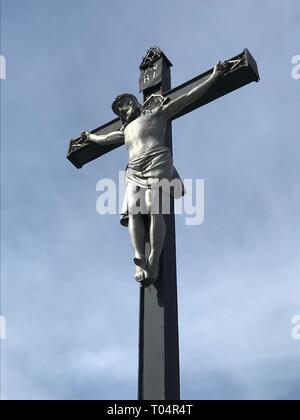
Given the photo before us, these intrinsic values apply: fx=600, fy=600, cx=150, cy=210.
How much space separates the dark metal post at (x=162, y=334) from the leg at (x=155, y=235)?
0.07 meters

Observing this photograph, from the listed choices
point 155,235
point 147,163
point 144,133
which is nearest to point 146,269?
point 155,235

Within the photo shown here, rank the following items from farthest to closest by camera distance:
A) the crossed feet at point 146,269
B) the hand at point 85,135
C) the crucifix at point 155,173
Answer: the hand at point 85,135, the crossed feet at point 146,269, the crucifix at point 155,173

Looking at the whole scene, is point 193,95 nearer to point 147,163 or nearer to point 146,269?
point 147,163

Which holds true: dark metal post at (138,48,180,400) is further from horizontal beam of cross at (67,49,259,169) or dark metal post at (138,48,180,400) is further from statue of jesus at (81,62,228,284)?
horizontal beam of cross at (67,49,259,169)

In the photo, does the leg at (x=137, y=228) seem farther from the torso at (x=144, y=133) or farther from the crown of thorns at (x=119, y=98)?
the crown of thorns at (x=119, y=98)

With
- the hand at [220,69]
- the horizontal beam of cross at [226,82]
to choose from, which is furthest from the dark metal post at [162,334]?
the hand at [220,69]

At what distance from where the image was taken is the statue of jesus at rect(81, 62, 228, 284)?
15.5ft

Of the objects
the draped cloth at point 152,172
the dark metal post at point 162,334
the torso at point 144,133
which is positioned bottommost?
the dark metal post at point 162,334

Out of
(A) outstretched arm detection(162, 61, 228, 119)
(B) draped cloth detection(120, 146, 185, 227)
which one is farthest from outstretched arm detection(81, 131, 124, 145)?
(B) draped cloth detection(120, 146, 185, 227)

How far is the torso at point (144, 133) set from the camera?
5.10 m

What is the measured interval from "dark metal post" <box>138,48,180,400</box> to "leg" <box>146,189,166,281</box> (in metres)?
0.07

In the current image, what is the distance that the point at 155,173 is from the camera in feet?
16.0
